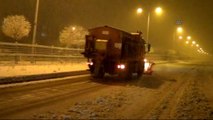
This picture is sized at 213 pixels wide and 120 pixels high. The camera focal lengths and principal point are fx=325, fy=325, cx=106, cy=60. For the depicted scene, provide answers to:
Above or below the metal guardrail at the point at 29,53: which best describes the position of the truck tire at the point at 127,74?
below

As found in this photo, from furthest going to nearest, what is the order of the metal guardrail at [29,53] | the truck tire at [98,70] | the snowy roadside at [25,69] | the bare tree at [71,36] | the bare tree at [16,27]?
1. the bare tree at [71,36]
2. the bare tree at [16,27]
3. the metal guardrail at [29,53]
4. the truck tire at [98,70]
5. the snowy roadside at [25,69]

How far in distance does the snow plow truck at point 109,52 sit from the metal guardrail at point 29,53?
7029 millimetres

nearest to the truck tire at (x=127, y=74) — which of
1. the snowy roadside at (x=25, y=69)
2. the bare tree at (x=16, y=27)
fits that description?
the snowy roadside at (x=25, y=69)

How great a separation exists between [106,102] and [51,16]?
211 feet

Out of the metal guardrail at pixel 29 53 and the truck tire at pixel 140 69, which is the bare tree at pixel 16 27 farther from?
the truck tire at pixel 140 69

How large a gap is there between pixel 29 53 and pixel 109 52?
997cm

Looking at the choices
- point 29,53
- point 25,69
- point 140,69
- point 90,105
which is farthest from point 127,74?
point 29,53

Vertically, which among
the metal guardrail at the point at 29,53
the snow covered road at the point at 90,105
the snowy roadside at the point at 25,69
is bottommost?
the snow covered road at the point at 90,105

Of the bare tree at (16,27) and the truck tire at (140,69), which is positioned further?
the bare tree at (16,27)

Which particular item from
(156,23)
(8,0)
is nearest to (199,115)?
(8,0)

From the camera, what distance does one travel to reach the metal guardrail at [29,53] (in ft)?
80.4

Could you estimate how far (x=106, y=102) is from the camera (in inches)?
453

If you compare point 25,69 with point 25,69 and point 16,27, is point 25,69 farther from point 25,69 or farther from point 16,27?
point 16,27

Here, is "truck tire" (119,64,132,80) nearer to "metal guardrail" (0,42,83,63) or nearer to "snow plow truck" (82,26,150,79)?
"snow plow truck" (82,26,150,79)
